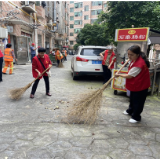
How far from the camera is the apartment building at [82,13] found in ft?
147

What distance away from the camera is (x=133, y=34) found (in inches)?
204

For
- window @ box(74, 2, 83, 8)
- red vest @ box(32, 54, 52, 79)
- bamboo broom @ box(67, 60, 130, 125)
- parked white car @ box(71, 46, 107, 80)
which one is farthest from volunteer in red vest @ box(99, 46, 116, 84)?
window @ box(74, 2, 83, 8)

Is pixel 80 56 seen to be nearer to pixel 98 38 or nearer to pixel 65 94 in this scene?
pixel 65 94

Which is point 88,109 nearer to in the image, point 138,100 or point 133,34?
point 138,100

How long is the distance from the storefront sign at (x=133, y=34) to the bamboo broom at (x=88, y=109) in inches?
95.3

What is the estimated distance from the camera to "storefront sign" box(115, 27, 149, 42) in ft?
16.0

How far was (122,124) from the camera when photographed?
2977mm

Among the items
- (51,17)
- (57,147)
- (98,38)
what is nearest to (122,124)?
(57,147)

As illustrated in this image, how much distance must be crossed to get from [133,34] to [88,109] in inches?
135

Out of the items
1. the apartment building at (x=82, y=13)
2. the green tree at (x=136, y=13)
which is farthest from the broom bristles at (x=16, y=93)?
the apartment building at (x=82, y=13)

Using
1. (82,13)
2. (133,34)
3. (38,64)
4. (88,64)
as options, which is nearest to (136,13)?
(133,34)

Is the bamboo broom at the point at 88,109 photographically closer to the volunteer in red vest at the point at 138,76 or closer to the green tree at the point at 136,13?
the volunteer in red vest at the point at 138,76

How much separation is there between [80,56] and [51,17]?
19.4 meters

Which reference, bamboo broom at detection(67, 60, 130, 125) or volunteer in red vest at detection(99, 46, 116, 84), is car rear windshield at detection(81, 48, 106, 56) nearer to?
volunteer in red vest at detection(99, 46, 116, 84)
